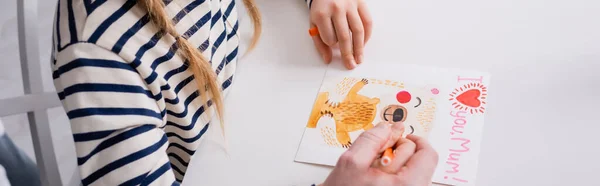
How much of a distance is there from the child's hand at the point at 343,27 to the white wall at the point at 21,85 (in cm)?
70

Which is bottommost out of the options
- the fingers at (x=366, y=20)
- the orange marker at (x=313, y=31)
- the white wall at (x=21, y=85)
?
the white wall at (x=21, y=85)

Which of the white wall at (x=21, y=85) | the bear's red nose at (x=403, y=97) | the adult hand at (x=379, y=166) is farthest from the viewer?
the white wall at (x=21, y=85)

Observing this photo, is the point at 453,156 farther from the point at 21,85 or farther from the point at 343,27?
the point at 21,85

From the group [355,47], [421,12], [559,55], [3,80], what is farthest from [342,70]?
[3,80]

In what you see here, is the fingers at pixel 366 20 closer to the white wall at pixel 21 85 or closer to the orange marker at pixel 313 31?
the orange marker at pixel 313 31

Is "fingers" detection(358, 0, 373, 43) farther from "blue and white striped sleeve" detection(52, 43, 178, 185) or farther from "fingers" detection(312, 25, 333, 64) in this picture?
"blue and white striped sleeve" detection(52, 43, 178, 185)

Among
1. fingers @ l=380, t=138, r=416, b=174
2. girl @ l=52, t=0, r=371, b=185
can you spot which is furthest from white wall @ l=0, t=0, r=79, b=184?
fingers @ l=380, t=138, r=416, b=174

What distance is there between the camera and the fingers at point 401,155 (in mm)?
517

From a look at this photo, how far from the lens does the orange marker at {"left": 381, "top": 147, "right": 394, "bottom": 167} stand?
514 millimetres

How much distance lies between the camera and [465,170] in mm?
542

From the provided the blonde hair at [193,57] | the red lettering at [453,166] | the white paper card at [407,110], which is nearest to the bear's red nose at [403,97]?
the white paper card at [407,110]

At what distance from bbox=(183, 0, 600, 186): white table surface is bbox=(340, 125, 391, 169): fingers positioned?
60 millimetres

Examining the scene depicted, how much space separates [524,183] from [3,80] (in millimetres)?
1424

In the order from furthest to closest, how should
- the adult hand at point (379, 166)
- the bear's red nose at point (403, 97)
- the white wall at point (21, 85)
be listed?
the white wall at point (21, 85), the bear's red nose at point (403, 97), the adult hand at point (379, 166)
